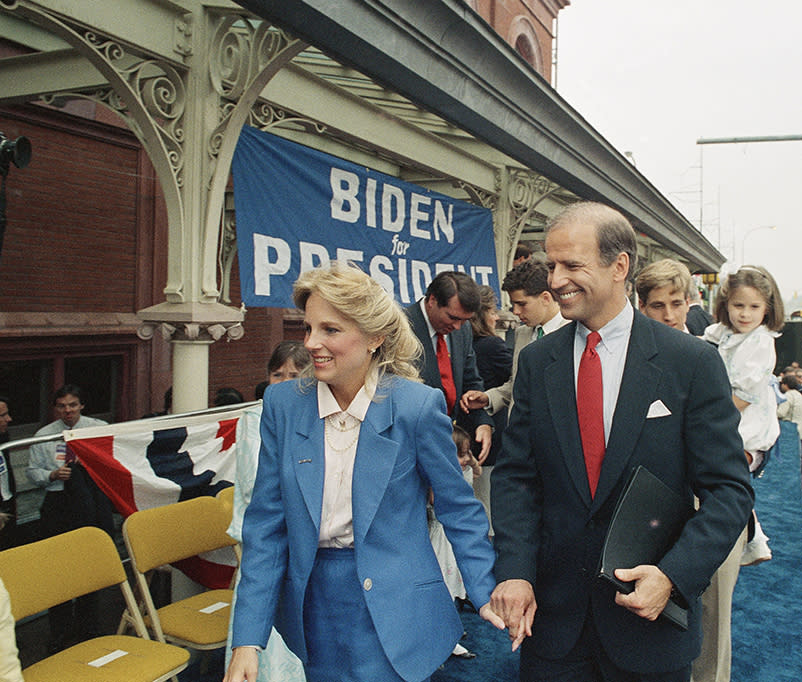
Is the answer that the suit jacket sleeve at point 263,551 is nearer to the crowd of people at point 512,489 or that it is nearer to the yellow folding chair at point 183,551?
the crowd of people at point 512,489

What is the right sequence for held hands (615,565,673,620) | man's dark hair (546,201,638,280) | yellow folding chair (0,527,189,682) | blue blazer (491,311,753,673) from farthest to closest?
yellow folding chair (0,527,189,682) < man's dark hair (546,201,638,280) < blue blazer (491,311,753,673) < held hands (615,565,673,620)

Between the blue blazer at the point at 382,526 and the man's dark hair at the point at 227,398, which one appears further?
the man's dark hair at the point at 227,398

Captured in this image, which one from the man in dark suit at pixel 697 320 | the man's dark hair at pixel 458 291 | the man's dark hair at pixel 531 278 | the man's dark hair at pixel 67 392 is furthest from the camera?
the man in dark suit at pixel 697 320

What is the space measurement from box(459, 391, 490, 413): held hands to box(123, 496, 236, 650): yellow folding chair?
145 cm

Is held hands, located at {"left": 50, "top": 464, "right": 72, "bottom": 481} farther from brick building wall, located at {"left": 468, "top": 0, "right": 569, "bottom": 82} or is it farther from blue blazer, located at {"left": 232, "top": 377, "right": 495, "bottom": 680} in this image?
brick building wall, located at {"left": 468, "top": 0, "right": 569, "bottom": 82}

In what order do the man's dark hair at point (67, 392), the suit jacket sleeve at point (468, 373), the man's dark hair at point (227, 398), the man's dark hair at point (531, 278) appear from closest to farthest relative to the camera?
the man's dark hair at point (531, 278), the suit jacket sleeve at point (468, 373), the man's dark hair at point (67, 392), the man's dark hair at point (227, 398)

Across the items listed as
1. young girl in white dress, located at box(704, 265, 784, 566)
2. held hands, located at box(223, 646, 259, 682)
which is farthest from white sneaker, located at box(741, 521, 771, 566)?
held hands, located at box(223, 646, 259, 682)

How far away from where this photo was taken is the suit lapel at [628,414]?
6.17ft

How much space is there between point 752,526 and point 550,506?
1421 mm

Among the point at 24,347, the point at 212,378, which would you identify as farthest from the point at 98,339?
the point at 212,378

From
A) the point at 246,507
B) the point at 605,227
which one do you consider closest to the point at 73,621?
the point at 246,507

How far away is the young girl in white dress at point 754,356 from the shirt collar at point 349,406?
200 centimetres

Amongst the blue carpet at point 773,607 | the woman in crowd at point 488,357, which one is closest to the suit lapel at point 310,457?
the blue carpet at point 773,607

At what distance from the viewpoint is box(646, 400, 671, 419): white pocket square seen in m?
1.88
